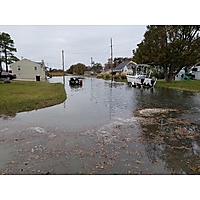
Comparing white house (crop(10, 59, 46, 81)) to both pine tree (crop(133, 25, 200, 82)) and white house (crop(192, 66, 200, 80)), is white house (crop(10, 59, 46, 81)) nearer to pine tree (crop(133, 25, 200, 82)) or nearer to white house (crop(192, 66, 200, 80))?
pine tree (crop(133, 25, 200, 82))

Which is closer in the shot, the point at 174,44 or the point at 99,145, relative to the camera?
the point at 99,145

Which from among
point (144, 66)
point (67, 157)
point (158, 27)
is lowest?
point (67, 157)

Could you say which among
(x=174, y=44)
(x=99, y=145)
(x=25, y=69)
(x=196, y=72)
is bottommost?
(x=99, y=145)

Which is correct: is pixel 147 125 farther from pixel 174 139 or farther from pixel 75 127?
pixel 75 127

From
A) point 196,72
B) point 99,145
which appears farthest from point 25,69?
point 99,145

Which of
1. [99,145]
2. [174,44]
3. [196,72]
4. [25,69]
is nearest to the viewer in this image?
[99,145]

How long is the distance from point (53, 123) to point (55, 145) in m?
1.91

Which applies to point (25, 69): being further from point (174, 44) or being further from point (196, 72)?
point (196, 72)

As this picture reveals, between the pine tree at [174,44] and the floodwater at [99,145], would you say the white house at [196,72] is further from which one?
the floodwater at [99,145]

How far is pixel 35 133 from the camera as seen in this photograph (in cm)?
497

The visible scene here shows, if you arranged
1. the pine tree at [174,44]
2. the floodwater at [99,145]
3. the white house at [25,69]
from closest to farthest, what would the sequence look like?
the floodwater at [99,145]
the pine tree at [174,44]
the white house at [25,69]

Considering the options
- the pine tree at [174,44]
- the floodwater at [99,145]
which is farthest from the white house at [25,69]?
the floodwater at [99,145]

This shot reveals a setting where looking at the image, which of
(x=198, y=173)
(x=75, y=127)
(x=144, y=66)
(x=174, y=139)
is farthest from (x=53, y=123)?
(x=144, y=66)

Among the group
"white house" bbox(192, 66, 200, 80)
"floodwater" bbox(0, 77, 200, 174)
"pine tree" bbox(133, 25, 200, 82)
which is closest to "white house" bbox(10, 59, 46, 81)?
"pine tree" bbox(133, 25, 200, 82)
